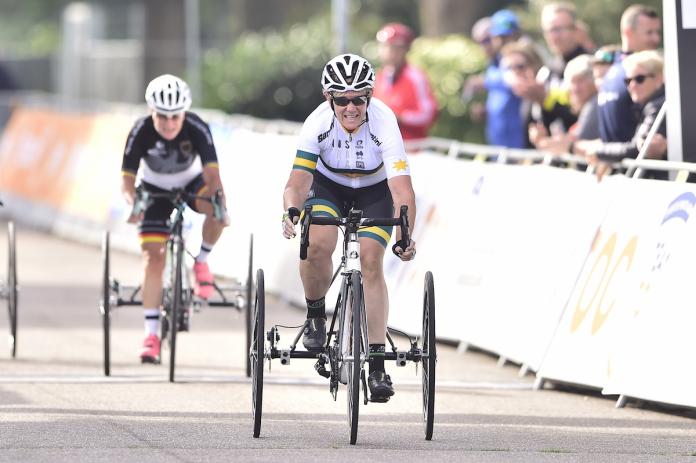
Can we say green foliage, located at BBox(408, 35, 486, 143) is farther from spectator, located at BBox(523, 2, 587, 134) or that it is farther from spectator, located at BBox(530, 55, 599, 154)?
spectator, located at BBox(530, 55, 599, 154)

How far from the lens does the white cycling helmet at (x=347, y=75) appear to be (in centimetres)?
983

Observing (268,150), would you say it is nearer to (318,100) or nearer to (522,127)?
(522,127)

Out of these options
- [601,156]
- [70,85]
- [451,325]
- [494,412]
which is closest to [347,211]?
[494,412]

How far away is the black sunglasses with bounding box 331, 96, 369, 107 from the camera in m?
9.89

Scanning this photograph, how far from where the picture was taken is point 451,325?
14.2m

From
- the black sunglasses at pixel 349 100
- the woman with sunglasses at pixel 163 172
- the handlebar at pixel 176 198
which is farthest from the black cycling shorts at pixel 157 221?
the black sunglasses at pixel 349 100

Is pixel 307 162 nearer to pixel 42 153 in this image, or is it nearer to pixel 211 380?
pixel 211 380

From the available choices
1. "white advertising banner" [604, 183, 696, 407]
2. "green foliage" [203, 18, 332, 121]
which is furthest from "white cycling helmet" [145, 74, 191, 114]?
"green foliage" [203, 18, 332, 121]

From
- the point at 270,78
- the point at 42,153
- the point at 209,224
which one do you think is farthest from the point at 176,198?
the point at 270,78

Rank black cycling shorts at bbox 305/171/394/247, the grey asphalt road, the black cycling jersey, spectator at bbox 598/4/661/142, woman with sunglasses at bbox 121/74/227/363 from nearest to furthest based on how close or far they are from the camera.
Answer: the grey asphalt road < black cycling shorts at bbox 305/171/394/247 < woman with sunglasses at bbox 121/74/227/363 < the black cycling jersey < spectator at bbox 598/4/661/142

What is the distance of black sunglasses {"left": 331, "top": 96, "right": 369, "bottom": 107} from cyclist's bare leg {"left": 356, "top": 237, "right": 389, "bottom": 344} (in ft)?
2.43

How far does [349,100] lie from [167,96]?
9.64 ft

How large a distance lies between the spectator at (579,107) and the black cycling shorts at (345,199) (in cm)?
369

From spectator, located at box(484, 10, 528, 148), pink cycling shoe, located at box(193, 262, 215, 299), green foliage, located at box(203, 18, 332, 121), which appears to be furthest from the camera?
green foliage, located at box(203, 18, 332, 121)
